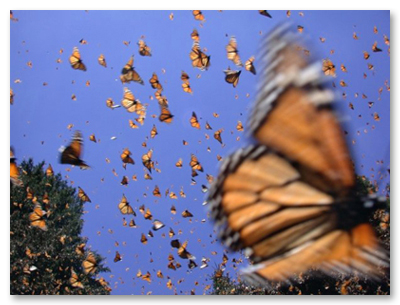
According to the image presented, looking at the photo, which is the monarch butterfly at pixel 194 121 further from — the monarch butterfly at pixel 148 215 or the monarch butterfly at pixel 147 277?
the monarch butterfly at pixel 147 277

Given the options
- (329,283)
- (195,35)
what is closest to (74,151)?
(195,35)

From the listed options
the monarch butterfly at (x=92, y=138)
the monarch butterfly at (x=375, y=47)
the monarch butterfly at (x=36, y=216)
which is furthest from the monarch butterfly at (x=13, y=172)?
the monarch butterfly at (x=375, y=47)

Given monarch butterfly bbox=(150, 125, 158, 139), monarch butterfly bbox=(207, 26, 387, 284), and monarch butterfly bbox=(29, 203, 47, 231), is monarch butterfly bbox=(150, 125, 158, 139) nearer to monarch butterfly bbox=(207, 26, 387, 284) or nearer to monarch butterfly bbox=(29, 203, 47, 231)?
monarch butterfly bbox=(29, 203, 47, 231)

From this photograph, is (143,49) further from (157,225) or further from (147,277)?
(147,277)

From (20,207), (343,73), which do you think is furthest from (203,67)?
(20,207)

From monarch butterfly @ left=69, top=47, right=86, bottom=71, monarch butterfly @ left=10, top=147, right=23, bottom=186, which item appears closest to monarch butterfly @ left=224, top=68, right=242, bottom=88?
monarch butterfly @ left=69, top=47, right=86, bottom=71
